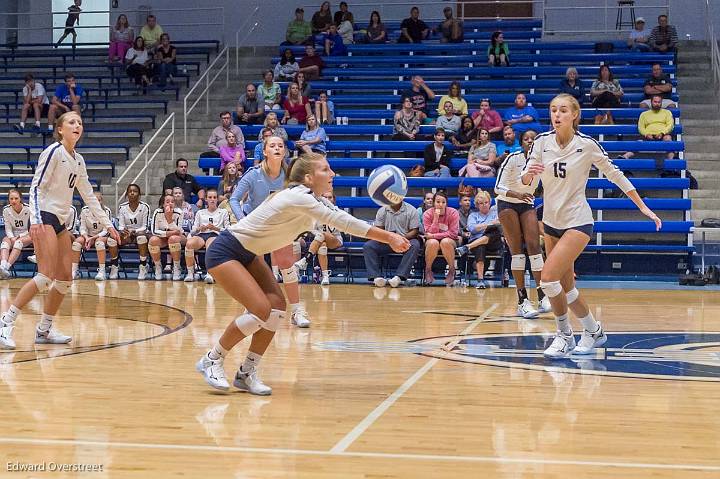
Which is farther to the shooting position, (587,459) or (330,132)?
(330,132)

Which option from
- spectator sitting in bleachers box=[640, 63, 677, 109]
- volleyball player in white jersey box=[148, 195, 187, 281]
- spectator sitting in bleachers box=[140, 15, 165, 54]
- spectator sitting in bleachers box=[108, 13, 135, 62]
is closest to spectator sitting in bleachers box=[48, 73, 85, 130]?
spectator sitting in bleachers box=[108, 13, 135, 62]

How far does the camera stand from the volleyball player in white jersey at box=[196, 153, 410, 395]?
5965 millimetres

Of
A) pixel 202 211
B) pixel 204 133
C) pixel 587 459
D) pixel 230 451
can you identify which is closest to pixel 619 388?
pixel 587 459

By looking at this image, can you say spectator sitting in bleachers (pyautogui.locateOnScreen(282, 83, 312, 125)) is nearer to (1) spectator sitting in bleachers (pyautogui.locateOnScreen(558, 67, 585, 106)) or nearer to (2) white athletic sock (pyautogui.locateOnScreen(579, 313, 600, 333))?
(1) spectator sitting in bleachers (pyautogui.locateOnScreen(558, 67, 585, 106))

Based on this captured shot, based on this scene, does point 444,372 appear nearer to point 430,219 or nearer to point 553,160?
point 553,160

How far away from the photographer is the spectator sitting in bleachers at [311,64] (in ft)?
70.3

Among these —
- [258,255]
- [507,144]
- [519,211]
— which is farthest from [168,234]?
[258,255]

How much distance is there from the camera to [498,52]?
69.0 ft

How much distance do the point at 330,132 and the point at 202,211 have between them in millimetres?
4379

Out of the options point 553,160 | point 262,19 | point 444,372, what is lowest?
point 444,372

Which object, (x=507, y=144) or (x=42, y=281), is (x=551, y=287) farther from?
(x=507, y=144)

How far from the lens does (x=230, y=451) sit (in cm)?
455

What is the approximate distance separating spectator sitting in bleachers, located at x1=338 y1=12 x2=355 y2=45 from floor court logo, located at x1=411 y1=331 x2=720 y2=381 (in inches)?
587

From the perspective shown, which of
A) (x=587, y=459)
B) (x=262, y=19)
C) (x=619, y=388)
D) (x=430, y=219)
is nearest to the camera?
(x=587, y=459)
